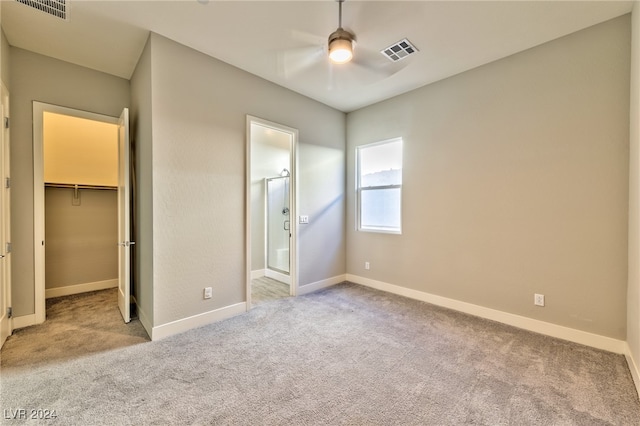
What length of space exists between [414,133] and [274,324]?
3.14 meters

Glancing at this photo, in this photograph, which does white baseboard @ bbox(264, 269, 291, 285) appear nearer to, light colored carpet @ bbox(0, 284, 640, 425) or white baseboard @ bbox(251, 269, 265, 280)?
white baseboard @ bbox(251, 269, 265, 280)

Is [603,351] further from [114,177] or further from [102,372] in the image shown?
[114,177]

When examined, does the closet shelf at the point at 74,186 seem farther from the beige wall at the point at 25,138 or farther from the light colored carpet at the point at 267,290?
the light colored carpet at the point at 267,290

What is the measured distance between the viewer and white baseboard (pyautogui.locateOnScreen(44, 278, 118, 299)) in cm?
379

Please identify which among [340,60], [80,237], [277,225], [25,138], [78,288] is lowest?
[78,288]

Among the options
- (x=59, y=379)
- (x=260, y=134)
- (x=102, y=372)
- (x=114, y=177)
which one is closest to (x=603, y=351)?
(x=102, y=372)

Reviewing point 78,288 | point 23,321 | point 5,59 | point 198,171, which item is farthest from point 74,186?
point 198,171

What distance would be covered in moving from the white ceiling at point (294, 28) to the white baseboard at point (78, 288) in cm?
311

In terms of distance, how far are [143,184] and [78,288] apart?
2483 millimetres

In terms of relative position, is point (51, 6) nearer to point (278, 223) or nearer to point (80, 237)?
point (80, 237)

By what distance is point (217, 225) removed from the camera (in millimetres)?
3066

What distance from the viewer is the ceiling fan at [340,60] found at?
2.62m

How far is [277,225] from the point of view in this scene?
5188mm

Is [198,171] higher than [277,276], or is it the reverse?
[198,171]
